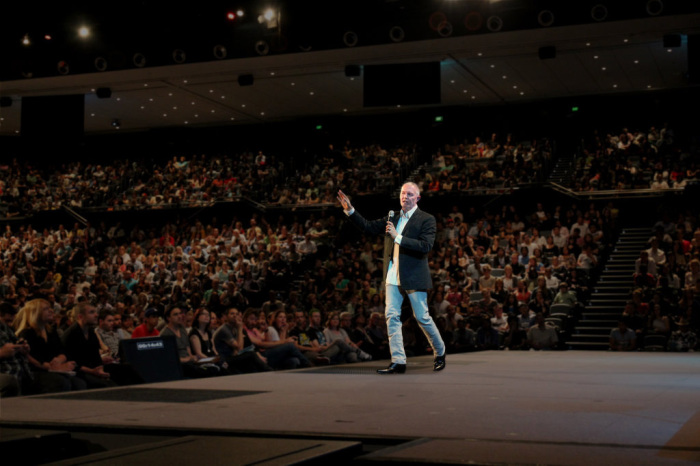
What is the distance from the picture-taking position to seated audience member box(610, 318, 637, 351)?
1119cm

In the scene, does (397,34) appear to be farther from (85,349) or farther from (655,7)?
(85,349)

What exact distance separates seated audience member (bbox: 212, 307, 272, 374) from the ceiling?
842 cm

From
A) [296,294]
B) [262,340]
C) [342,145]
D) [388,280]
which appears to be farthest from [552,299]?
[342,145]

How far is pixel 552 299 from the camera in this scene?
12992 mm

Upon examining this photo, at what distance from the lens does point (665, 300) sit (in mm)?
11617

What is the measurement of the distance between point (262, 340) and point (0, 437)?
240 inches

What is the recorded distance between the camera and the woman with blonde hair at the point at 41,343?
5.73 m

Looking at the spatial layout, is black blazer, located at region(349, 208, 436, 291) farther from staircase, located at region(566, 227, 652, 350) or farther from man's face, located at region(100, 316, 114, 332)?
staircase, located at region(566, 227, 652, 350)

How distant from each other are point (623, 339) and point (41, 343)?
849cm

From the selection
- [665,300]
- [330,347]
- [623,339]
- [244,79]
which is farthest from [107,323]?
[244,79]

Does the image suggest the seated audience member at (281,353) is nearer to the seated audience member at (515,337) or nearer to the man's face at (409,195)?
the man's face at (409,195)

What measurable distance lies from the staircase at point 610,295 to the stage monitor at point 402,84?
4.87 meters

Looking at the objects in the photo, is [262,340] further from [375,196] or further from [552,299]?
[375,196]

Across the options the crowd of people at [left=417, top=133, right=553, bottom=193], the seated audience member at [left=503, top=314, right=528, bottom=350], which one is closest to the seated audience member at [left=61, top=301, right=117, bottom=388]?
the seated audience member at [left=503, top=314, right=528, bottom=350]
